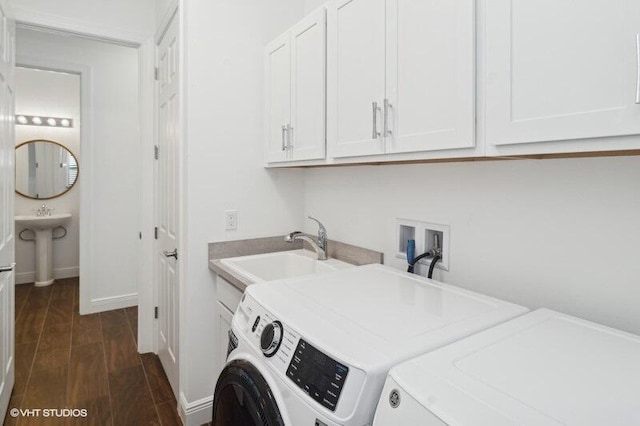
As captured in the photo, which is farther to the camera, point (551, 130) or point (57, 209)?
point (57, 209)

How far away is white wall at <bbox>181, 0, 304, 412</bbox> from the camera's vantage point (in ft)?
5.98

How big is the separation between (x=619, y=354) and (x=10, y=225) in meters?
2.52

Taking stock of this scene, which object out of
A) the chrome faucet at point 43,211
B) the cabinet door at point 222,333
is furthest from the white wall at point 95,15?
the chrome faucet at point 43,211

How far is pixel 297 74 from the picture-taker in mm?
1701

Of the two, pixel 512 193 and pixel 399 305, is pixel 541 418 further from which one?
pixel 512 193

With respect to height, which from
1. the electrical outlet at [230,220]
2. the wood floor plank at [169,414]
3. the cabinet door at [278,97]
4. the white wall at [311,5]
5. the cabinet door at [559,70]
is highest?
the white wall at [311,5]

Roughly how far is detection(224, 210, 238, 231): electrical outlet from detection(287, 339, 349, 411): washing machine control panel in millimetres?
1198

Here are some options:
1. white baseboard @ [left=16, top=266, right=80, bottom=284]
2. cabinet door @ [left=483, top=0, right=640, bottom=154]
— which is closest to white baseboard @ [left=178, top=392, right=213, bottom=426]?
cabinet door @ [left=483, top=0, right=640, bottom=154]

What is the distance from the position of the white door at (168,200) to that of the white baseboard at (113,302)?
1.28 metres

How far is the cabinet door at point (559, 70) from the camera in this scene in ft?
2.32

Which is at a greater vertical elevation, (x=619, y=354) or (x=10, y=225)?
(x=10, y=225)

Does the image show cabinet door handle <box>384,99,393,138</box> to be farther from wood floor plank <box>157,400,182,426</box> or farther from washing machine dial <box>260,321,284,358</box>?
wood floor plank <box>157,400,182,426</box>

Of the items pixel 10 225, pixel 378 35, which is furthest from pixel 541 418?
pixel 10 225

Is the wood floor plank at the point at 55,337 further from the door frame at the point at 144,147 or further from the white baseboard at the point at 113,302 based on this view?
the door frame at the point at 144,147
